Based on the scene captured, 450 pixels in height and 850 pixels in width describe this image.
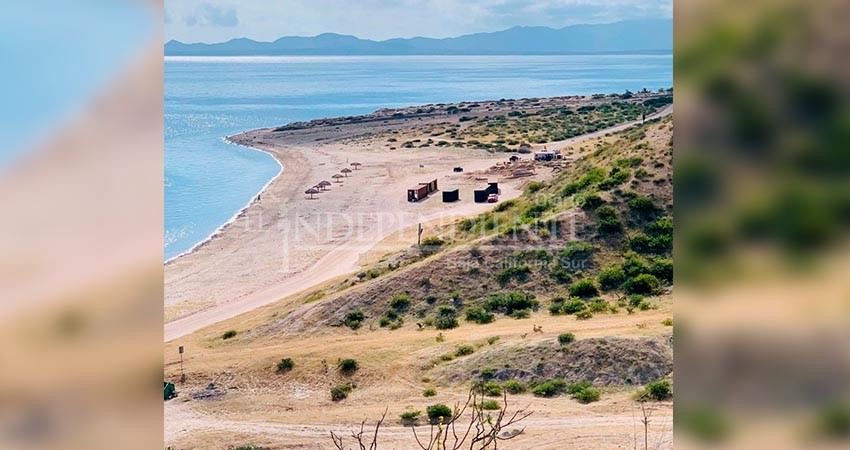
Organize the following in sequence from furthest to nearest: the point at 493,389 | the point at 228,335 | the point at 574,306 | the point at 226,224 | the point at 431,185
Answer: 1. the point at 431,185
2. the point at 226,224
3. the point at 228,335
4. the point at 574,306
5. the point at 493,389

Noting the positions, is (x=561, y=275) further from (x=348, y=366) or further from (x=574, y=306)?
(x=348, y=366)

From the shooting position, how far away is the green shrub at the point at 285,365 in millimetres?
16266

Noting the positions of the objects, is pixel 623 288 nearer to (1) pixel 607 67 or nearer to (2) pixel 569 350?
(2) pixel 569 350

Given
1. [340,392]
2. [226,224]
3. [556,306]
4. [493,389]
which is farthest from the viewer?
[226,224]

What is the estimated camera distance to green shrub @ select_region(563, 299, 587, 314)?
Result: 1802cm

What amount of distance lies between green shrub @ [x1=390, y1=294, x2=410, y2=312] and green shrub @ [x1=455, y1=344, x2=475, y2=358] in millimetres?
3086

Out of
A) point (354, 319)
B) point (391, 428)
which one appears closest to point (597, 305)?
point (354, 319)

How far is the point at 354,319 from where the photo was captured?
1894cm

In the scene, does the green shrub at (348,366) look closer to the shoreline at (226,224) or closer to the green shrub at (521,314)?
the green shrub at (521,314)

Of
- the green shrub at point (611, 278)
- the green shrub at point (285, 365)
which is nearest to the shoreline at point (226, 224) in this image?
the green shrub at point (285, 365)

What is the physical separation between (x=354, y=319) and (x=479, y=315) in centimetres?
279
